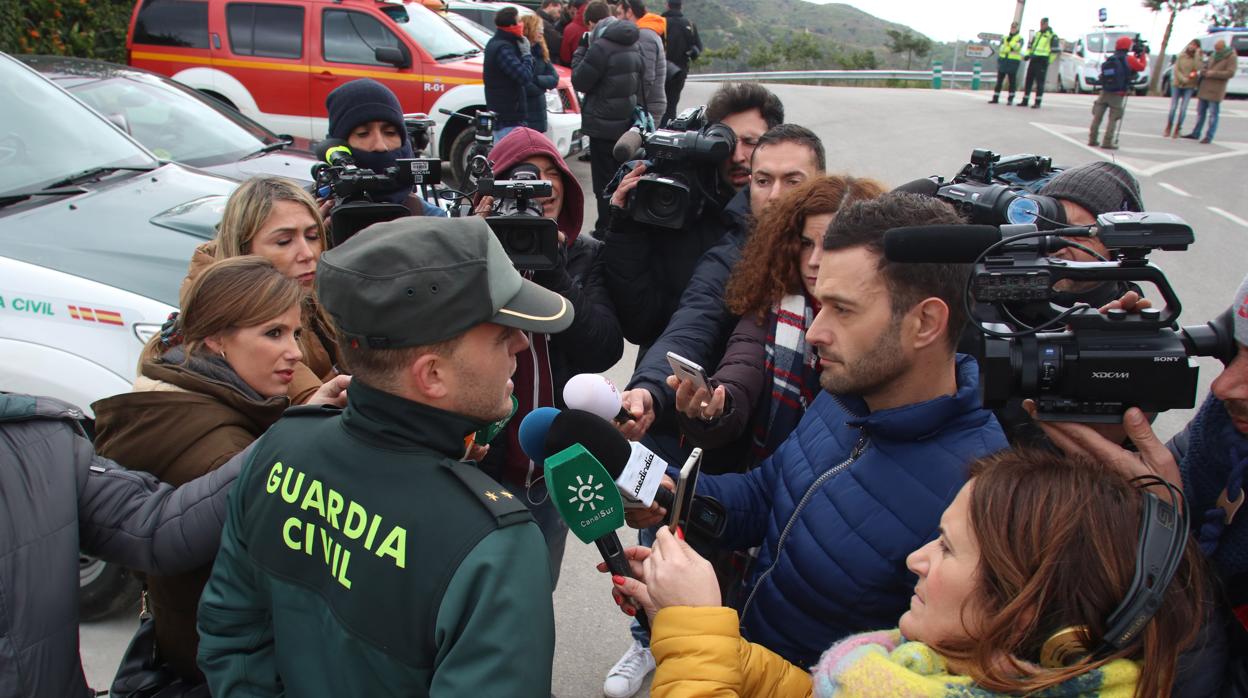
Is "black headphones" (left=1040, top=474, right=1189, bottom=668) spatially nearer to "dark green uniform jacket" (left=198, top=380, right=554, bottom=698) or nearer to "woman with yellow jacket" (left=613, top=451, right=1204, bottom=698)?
"woman with yellow jacket" (left=613, top=451, right=1204, bottom=698)

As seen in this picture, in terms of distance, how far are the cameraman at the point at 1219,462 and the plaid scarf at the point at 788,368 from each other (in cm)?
A: 85

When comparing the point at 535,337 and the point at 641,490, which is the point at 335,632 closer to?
the point at 641,490

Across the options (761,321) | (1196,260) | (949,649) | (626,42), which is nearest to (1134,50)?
(1196,260)

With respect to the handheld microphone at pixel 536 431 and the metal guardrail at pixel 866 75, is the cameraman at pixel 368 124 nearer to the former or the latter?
the handheld microphone at pixel 536 431

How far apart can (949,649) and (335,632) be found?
1028 millimetres

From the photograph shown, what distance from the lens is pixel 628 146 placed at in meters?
3.74

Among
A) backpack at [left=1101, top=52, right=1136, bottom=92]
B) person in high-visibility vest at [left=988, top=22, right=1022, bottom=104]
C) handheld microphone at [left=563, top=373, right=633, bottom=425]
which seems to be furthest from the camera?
person in high-visibility vest at [left=988, top=22, right=1022, bottom=104]

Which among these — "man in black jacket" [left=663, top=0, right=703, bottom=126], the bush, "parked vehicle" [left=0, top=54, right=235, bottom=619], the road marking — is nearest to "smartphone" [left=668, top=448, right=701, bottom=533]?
"parked vehicle" [left=0, top=54, right=235, bottom=619]

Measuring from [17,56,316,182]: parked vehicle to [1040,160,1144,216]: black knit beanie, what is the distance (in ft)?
14.6

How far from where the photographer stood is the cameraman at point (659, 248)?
3.23 meters

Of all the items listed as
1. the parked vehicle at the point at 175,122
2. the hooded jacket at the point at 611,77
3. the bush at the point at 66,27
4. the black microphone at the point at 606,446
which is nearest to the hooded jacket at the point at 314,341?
the black microphone at the point at 606,446

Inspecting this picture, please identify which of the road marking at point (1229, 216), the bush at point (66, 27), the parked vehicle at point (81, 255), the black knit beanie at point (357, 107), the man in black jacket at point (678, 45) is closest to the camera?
the parked vehicle at point (81, 255)

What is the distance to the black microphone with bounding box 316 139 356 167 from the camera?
3.88 m

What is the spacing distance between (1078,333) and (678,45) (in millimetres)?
11676
